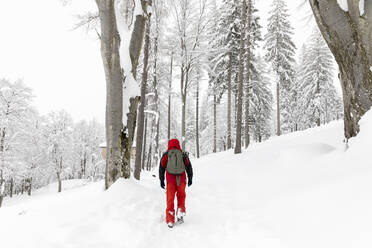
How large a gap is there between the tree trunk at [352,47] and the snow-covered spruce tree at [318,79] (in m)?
23.0

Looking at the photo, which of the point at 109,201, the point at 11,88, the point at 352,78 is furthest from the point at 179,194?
the point at 11,88

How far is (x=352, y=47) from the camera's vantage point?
5.07 meters

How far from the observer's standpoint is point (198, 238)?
372 centimetres

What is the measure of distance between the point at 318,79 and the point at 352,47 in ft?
79.7


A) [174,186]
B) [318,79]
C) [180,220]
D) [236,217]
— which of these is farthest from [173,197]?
[318,79]

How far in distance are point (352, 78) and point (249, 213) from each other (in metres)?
3.75

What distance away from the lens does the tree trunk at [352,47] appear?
196 inches

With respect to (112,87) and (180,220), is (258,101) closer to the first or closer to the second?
(112,87)

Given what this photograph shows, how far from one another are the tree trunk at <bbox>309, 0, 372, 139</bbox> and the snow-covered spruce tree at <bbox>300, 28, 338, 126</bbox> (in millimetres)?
22989

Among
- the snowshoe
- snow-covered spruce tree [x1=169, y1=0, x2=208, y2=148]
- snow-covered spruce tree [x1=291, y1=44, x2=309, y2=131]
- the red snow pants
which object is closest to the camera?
the red snow pants

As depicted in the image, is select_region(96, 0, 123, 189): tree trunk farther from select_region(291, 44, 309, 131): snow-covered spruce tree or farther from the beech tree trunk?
select_region(291, 44, 309, 131): snow-covered spruce tree

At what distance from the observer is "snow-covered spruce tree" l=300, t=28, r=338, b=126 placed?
2627 cm

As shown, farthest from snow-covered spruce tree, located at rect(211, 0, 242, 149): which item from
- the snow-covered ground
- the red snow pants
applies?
the red snow pants

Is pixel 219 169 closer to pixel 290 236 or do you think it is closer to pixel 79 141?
pixel 290 236
